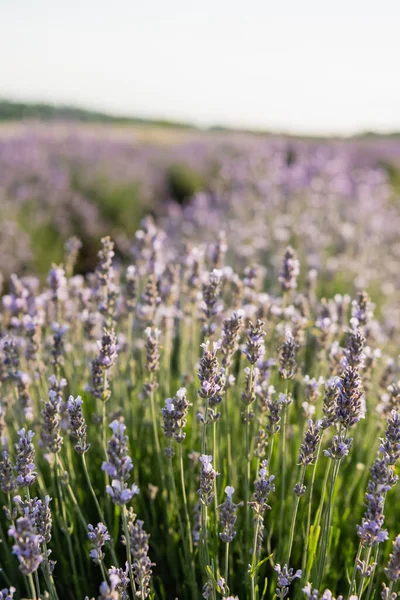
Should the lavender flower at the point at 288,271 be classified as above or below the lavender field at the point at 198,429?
above

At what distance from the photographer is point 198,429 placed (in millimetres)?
2775

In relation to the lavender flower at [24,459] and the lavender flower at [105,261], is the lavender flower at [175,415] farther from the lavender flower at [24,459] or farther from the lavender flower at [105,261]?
the lavender flower at [105,261]

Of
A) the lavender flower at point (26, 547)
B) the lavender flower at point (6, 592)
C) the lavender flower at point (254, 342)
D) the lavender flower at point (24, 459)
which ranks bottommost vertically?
the lavender flower at point (6, 592)

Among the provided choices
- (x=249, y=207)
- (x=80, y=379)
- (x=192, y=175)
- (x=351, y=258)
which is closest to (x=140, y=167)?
(x=192, y=175)

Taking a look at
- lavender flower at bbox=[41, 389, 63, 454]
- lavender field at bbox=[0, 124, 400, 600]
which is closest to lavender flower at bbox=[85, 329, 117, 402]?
lavender field at bbox=[0, 124, 400, 600]

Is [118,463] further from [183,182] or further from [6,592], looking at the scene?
[183,182]

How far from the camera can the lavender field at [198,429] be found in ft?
5.38

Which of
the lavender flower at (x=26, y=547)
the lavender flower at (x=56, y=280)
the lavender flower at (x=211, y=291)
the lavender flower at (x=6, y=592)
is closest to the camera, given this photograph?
the lavender flower at (x=26, y=547)

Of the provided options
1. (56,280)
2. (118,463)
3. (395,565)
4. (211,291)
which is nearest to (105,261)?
(56,280)

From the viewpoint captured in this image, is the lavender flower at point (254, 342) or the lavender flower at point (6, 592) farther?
the lavender flower at point (254, 342)

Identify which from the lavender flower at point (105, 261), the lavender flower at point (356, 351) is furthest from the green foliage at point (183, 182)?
the lavender flower at point (356, 351)

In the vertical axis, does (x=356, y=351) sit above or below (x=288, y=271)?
below

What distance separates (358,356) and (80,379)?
2.09 m

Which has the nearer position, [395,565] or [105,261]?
[395,565]
